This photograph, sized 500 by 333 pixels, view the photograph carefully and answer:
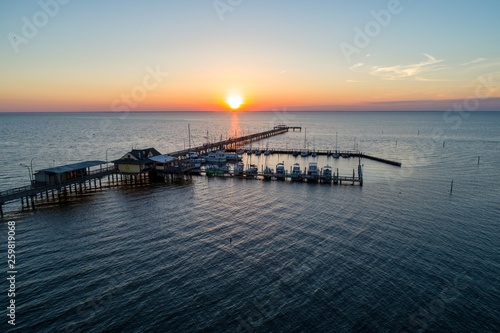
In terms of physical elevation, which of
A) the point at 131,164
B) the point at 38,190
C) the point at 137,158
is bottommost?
the point at 38,190

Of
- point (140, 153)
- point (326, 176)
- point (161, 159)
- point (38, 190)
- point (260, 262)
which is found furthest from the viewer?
point (161, 159)

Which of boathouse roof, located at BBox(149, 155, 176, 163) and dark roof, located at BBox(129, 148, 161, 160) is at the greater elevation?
dark roof, located at BBox(129, 148, 161, 160)

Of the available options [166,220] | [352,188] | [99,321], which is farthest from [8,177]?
[352,188]

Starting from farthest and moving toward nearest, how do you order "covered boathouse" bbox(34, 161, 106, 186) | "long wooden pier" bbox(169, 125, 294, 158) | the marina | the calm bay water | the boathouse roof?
"long wooden pier" bbox(169, 125, 294, 158), the boathouse roof, the marina, "covered boathouse" bbox(34, 161, 106, 186), the calm bay water

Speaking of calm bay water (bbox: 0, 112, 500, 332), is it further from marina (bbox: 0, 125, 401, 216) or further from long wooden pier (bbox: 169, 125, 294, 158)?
long wooden pier (bbox: 169, 125, 294, 158)

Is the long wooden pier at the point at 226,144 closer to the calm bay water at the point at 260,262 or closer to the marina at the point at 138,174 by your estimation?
the marina at the point at 138,174

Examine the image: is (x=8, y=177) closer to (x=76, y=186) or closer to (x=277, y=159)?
(x=76, y=186)

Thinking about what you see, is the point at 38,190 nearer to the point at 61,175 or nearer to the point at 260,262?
the point at 61,175

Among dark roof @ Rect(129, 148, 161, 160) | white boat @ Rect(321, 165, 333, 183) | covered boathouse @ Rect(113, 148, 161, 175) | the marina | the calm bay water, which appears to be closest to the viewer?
the calm bay water

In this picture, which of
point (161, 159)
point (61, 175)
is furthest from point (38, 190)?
point (161, 159)

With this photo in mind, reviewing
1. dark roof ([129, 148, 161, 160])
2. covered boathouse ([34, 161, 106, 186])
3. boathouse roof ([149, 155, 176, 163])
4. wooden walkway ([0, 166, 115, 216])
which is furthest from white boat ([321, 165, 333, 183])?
covered boathouse ([34, 161, 106, 186])

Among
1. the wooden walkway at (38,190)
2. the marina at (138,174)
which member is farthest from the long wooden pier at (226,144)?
the wooden walkway at (38,190)
